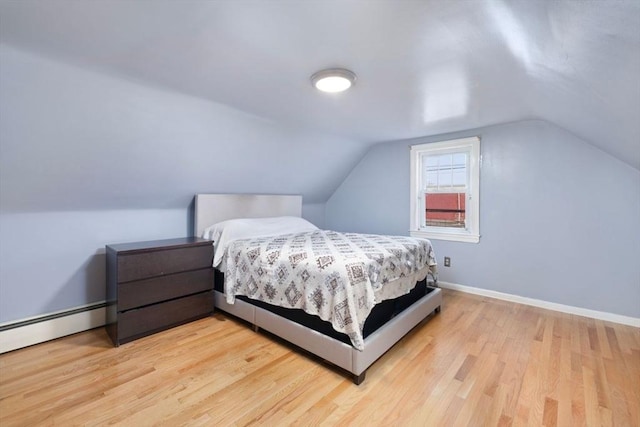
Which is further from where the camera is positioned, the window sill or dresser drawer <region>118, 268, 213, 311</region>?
the window sill

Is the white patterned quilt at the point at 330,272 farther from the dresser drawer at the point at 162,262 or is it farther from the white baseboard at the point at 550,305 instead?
the white baseboard at the point at 550,305

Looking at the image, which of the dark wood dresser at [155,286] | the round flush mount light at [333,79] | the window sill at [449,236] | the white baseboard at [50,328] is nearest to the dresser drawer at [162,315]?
the dark wood dresser at [155,286]

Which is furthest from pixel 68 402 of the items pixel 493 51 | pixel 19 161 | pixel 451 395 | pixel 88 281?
pixel 493 51

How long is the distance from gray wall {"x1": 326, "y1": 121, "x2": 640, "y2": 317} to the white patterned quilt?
1027 millimetres

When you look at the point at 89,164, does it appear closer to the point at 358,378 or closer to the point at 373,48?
the point at 373,48

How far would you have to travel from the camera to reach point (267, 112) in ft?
9.05

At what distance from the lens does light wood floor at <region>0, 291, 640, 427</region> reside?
1553mm

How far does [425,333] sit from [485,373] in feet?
2.04

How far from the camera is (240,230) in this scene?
3098 mm

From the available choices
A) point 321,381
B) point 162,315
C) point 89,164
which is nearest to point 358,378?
point 321,381

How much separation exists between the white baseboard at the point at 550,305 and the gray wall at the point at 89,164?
2851 millimetres

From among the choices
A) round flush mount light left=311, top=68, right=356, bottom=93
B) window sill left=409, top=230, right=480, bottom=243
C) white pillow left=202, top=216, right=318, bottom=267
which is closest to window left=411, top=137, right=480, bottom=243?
window sill left=409, top=230, right=480, bottom=243

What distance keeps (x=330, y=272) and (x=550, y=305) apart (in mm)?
2730

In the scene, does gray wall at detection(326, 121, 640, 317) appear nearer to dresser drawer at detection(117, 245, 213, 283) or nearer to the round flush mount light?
the round flush mount light
